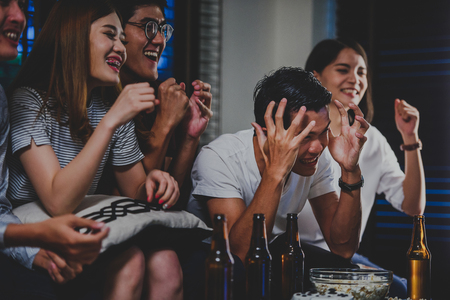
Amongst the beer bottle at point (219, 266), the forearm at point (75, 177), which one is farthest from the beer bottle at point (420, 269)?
the forearm at point (75, 177)

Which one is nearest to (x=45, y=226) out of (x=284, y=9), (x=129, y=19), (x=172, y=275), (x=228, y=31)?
(x=172, y=275)

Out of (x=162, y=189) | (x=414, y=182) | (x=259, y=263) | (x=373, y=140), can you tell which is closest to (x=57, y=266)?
(x=162, y=189)

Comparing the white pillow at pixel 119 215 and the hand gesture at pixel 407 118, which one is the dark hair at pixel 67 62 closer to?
the white pillow at pixel 119 215

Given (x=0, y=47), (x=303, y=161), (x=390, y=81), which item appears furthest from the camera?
(x=390, y=81)

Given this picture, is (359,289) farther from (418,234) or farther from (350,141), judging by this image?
(350,141)

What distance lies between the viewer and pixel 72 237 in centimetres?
107

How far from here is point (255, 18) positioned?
3.39 metres

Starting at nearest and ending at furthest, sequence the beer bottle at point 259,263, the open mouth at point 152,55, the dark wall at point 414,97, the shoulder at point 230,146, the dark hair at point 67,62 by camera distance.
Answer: the beer bottle at point 259,263
the dark hair at point 67,62
the shoulder at point 230,146
the open mouth at point 152,55
the dark wall at point 414,97

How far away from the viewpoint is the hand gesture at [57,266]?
114 cm

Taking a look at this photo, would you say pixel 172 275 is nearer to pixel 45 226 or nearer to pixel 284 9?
pixel 45 226

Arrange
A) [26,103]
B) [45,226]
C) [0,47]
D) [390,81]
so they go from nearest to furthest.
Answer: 1. [45,226]
2. [0,47]
3. [26,103]
4. [390,81]

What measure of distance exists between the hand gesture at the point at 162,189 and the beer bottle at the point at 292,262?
350 millimetres

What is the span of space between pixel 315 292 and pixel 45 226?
73 centimetres

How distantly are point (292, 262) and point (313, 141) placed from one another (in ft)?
1.64
